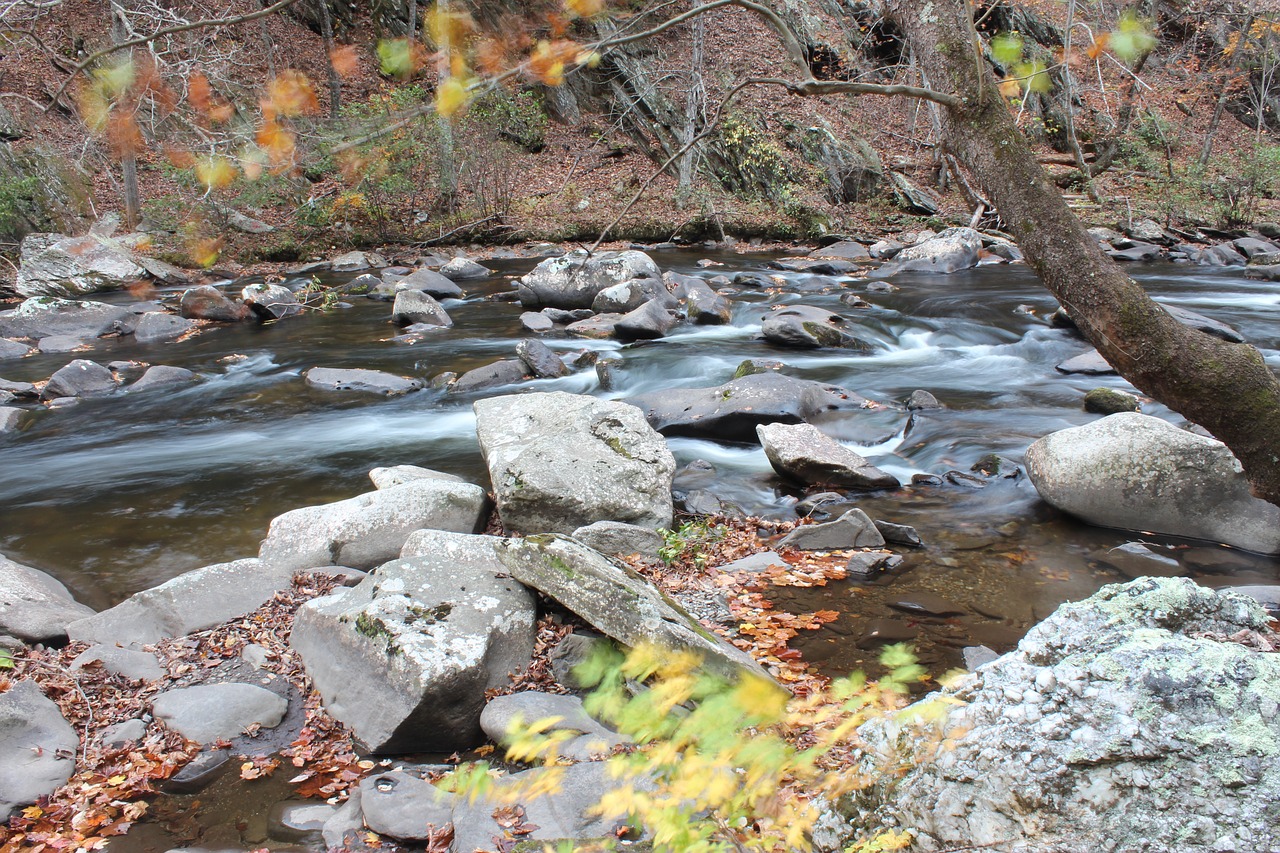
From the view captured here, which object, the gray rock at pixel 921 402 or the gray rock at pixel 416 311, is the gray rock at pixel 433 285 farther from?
the gray rock at pixel 921 402

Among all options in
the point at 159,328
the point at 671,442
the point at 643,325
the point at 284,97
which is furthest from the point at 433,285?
the point at 284,97

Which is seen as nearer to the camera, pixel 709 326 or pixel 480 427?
pixel 480 427

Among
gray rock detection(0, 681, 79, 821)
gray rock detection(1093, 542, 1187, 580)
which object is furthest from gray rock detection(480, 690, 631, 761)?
gray rock detection(1093, 542, 1187, 580)

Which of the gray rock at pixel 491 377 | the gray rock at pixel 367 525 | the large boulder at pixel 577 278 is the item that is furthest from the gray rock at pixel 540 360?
the gray rock at pixel 367 525

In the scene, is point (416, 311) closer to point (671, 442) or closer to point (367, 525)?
point (671, 442)

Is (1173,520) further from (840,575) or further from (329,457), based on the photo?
(329,457)

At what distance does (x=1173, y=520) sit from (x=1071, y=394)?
146 inches

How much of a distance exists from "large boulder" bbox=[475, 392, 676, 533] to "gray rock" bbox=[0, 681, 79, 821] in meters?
2.73

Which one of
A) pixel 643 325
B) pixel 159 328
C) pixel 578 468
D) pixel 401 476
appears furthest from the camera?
pixel 159 328

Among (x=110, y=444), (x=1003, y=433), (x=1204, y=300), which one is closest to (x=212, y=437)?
(x=110, y=444)

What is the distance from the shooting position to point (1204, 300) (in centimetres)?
1316

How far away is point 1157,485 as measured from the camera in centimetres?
553

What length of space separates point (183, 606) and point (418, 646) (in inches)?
69.6

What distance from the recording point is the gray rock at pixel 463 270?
680 inches
